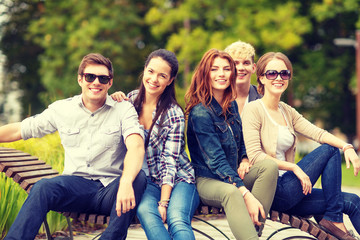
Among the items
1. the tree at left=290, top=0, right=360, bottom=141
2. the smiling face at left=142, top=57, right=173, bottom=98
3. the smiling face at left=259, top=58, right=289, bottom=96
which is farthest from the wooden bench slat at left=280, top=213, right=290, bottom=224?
the tree at left=290, top=0, right=360, bottom=141

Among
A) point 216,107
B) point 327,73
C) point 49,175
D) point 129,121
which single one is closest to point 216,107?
point 216,107

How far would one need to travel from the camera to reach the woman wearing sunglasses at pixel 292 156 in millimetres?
3605

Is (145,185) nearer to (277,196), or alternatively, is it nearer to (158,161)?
(158,161)

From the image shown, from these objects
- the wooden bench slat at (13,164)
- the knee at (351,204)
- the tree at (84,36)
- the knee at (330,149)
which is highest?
the tree at (84,36)

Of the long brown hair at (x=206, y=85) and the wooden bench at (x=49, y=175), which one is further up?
the long brown hair at (x=206, y=85)

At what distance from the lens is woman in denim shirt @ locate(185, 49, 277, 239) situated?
334cm

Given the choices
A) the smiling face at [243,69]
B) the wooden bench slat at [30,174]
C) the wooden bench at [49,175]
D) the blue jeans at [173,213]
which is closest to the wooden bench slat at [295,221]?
the wooden bench at [49,175]

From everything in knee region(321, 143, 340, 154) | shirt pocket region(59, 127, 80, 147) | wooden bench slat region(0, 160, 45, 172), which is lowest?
wooden bench slat region(0, 160, 45, 172)

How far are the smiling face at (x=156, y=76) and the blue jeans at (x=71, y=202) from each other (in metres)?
0.64

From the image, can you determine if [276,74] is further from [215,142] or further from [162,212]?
[162,212]

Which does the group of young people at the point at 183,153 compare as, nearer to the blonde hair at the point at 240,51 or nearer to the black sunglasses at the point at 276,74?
the black sunglasses at the point at 276,74

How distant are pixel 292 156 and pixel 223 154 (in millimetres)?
660

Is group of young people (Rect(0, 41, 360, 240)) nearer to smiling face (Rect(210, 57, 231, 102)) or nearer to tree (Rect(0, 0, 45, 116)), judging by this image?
smiling face (Rect(210, 57, 231, 102))

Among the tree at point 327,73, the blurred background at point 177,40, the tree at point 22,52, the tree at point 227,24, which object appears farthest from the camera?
the tree at point 22,52
